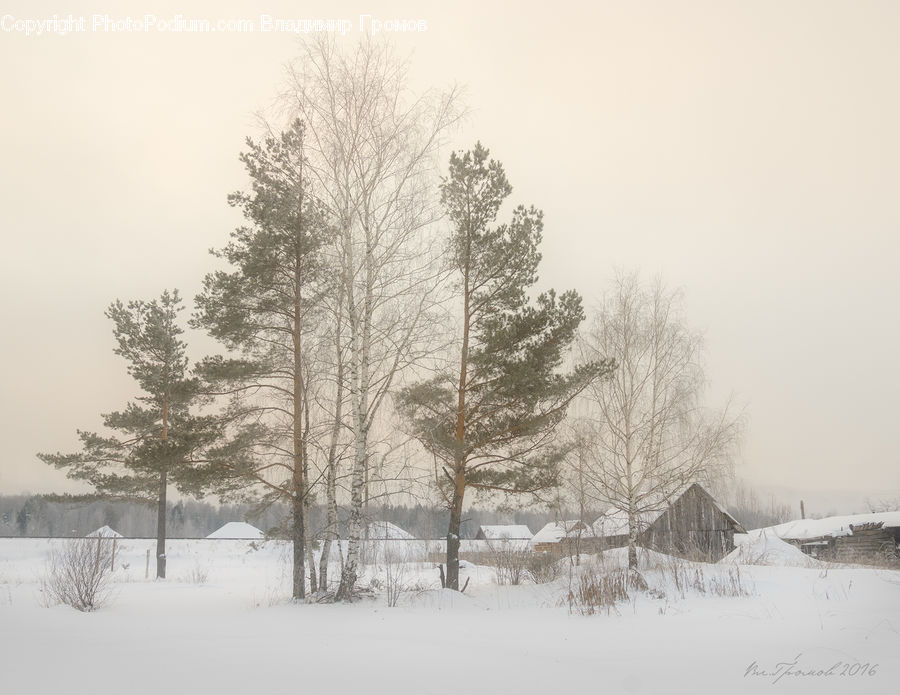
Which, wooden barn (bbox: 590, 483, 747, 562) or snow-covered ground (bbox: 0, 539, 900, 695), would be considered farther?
wooden barn (bbox: 590, 483, 747, 562)

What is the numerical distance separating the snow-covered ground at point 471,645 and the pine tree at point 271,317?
3.15m

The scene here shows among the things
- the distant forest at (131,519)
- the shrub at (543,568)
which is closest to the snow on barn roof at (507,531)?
the distant forest at (131,519)

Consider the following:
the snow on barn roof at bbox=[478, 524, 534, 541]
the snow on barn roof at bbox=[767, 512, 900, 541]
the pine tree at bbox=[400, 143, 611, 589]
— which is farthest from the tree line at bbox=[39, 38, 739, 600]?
the snow on barn roof at bbox=[478, 524, 534, 541]

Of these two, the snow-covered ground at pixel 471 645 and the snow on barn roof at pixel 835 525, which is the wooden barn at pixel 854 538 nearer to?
the snow on barn roof at pixel 835 525

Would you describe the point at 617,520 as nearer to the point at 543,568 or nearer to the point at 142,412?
the point at 543,568

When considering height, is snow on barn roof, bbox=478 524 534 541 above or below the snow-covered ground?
below

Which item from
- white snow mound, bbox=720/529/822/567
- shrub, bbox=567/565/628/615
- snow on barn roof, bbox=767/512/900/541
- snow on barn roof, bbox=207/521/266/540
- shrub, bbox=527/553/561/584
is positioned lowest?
snow on barn roof, bbox=207/521/266/540

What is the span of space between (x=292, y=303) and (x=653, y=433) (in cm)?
1220

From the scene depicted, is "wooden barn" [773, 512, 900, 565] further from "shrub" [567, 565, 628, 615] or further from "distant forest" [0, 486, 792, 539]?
"distant forest" [0, 486, 792, 539]

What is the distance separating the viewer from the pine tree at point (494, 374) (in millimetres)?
14664

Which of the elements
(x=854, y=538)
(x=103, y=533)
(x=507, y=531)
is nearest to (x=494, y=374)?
(x=103, y=533)

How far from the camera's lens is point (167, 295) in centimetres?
2559

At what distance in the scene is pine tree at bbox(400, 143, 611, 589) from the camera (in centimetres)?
1466

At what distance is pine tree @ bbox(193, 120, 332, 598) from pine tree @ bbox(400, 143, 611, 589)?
3173 millimetres
